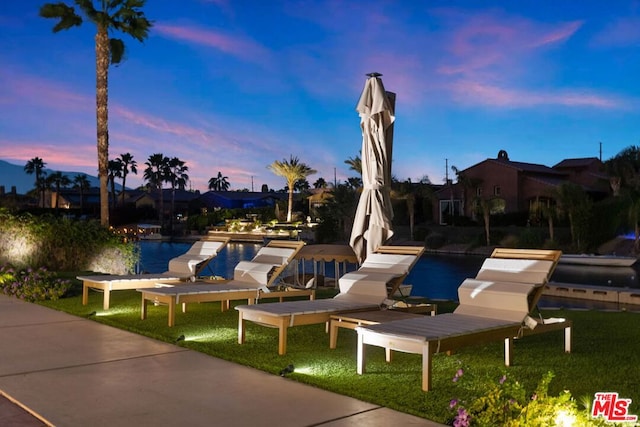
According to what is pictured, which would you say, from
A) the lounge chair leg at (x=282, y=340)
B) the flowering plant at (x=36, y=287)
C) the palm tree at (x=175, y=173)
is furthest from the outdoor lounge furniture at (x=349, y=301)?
the palm tree at (x=175, y=173)

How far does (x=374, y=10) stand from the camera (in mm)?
18984

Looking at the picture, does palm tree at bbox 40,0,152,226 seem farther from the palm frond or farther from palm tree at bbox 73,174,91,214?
palm tree at bbox 73,174,91,214

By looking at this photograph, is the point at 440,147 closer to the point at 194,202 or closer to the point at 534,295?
the point at 534,295

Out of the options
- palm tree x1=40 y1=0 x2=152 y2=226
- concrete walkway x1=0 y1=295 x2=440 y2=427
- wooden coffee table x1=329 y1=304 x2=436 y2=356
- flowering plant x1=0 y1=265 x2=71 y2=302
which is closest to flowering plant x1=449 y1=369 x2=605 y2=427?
concrete walkway x1=0 y1=295 x2=440 y2=427

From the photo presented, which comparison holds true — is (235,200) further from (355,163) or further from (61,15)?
(61,15)

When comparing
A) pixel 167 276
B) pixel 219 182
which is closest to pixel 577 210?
pixel 167 276

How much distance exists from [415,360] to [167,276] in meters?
4.65

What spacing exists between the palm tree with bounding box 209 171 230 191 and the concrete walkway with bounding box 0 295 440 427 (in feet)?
364

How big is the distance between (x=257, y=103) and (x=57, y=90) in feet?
38.1

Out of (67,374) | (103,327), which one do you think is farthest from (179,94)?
(67,374)

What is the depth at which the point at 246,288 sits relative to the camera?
24.5 ft

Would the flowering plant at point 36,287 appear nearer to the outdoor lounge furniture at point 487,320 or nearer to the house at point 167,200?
the outdoor lounge furniture at point 487,320

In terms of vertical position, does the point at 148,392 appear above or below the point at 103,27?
below

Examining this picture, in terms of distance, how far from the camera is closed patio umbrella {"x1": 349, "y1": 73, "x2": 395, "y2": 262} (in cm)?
844
